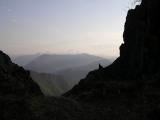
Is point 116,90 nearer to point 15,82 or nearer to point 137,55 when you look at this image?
point 15,82

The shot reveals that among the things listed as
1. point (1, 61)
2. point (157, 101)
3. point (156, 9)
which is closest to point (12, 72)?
point (1, 61)

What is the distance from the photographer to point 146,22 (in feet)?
154

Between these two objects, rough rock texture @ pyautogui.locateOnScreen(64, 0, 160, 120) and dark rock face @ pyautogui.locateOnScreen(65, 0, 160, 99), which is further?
dark rock face @ pyautogui.locateOnScreen(65, 0, 160, 99)

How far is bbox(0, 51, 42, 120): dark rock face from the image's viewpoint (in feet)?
73.1

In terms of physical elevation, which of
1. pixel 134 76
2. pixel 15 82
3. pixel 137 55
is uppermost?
pixel 137 55

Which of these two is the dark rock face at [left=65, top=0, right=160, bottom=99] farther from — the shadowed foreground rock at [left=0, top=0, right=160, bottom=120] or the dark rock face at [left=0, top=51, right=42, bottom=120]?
the dark rock face at [left=0, top=51, right=42, bottom=120]

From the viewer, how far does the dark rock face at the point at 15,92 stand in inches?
877

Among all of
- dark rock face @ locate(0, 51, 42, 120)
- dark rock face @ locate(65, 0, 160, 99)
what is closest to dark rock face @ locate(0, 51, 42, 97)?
dark rock face @ locate(0, 51, 42, 120)

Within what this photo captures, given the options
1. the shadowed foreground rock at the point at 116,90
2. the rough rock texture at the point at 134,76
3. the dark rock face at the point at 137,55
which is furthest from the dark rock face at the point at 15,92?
the dark rock face at the point at 137,55

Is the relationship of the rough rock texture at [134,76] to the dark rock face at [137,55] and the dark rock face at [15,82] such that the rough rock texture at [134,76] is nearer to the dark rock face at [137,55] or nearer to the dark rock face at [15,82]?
the dark rock face at [137,55]

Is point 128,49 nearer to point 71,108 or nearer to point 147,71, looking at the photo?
point 147,71

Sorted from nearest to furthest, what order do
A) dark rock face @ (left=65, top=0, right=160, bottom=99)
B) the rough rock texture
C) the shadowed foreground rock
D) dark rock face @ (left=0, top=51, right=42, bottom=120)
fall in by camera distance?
dark rock face @ (left=0, top=51, right=42, bottom=120) → the shadowed foreground rock → the rough rock texture → dark rock face @ (left=65, top=0, right=160, bottom=99)

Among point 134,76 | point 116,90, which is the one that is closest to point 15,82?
point 116,90

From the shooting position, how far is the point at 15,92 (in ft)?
104
